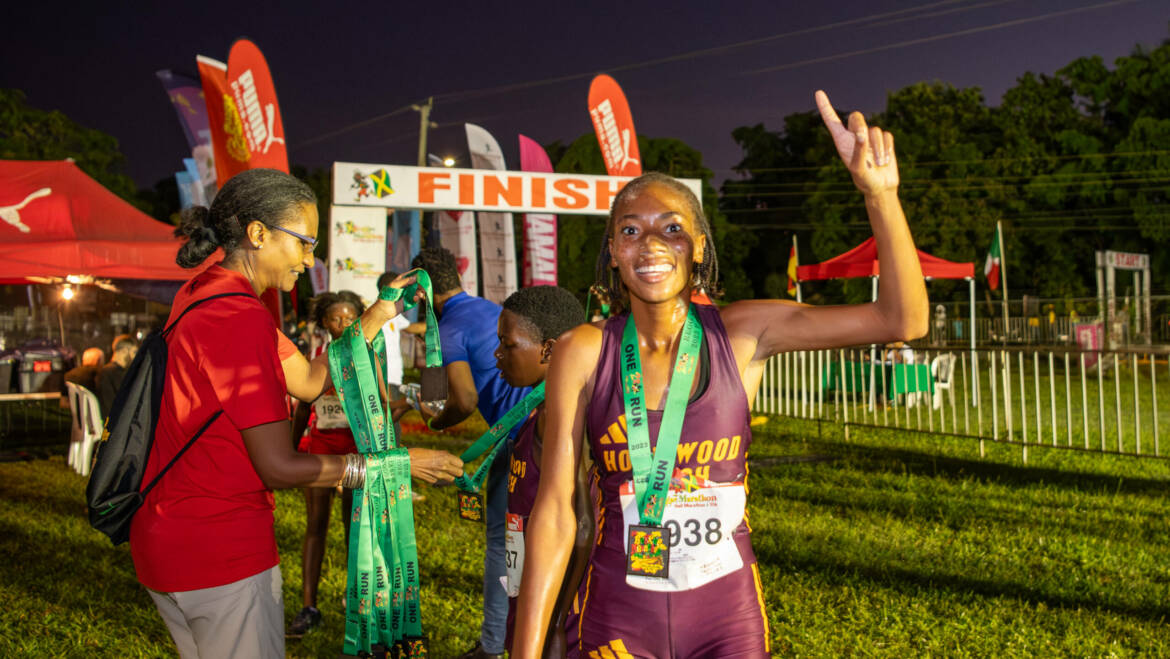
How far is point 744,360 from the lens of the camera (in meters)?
2.03

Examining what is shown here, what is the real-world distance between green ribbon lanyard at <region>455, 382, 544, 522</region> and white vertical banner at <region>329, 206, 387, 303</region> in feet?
30.9

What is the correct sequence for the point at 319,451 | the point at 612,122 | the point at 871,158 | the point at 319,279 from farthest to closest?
the point at 319,279 → the point at 612,122 → the point at 319,451 → the point at 871,158

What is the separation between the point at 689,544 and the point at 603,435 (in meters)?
0.30

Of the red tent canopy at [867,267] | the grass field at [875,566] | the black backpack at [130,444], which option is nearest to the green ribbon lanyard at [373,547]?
the black backpack at [130,444]

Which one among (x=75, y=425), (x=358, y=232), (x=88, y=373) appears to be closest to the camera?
(x=75, y=425)

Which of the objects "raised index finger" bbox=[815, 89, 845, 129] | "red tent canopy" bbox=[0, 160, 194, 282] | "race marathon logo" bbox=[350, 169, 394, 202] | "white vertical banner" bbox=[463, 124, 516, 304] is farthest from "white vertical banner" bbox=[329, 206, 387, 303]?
"raised index finger" bbox=[815, 89, 845, 129]

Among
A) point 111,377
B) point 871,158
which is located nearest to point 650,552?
point 871,158

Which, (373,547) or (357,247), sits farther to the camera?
(357,247)

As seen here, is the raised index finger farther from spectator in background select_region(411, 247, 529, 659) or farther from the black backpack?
spectator in background select_region(411, 247, 529, 659)

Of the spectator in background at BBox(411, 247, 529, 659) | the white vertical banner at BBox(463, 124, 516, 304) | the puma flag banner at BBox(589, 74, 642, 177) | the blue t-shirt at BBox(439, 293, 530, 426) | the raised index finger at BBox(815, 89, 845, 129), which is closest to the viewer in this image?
the raised index finger at BBox(815, 89, 845, 129)

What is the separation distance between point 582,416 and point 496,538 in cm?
226

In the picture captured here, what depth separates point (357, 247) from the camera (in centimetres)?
Result: 1258

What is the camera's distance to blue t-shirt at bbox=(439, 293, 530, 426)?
446 cm

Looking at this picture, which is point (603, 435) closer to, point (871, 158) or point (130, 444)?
point (871, 158)
